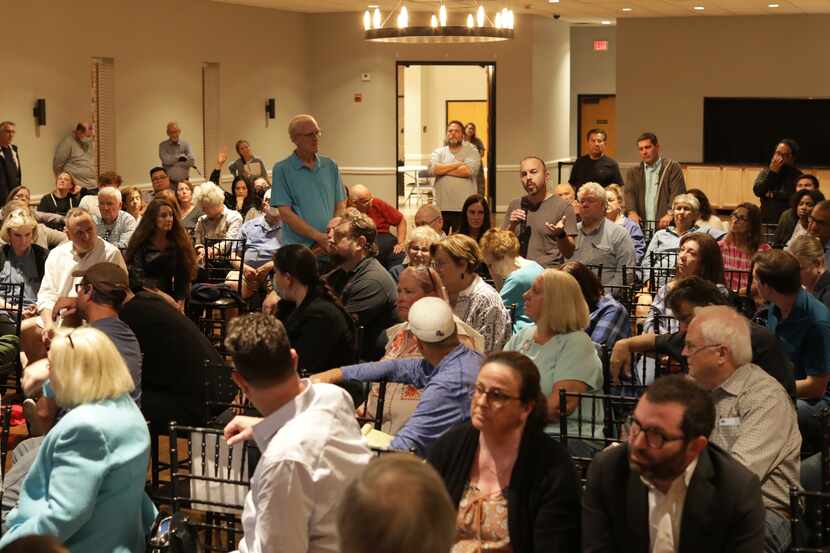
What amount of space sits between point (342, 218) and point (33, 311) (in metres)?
2.35

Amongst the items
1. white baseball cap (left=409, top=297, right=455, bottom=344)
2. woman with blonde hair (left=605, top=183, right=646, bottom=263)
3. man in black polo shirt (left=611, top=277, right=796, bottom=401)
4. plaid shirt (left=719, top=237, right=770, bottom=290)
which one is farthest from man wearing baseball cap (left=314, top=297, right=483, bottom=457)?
woman with blonde hair (left=605, top=183, right=646, bottom=263)

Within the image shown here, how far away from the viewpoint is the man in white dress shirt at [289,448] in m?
2.96

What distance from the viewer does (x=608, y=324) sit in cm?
560

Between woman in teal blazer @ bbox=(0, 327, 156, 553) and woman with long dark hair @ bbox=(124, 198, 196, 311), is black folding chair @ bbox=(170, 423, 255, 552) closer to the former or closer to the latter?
woman in teal blazer @ bbox=(0, 327, 156, 553)

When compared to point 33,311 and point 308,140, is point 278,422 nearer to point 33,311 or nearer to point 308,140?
point 308,140

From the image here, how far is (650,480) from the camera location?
3029mm

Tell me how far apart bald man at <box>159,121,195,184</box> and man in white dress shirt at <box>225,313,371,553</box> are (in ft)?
43.4

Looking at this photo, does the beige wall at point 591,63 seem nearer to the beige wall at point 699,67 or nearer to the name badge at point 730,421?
the beige wall at point 699,67

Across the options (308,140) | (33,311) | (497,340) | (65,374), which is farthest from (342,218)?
(65,374)

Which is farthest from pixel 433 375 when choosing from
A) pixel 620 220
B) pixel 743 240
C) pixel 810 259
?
pixel 620 220

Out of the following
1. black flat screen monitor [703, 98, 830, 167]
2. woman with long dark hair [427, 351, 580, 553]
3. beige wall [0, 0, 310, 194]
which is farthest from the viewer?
black flat screen monitor [703, 98, 830, 167]

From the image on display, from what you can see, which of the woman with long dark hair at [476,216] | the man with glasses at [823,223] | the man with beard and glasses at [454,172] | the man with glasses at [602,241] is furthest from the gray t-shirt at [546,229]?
the man with beard and glasses at [454,172]

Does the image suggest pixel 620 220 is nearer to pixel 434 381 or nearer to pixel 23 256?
pixel 23 256

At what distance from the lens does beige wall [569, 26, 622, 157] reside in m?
24.9
